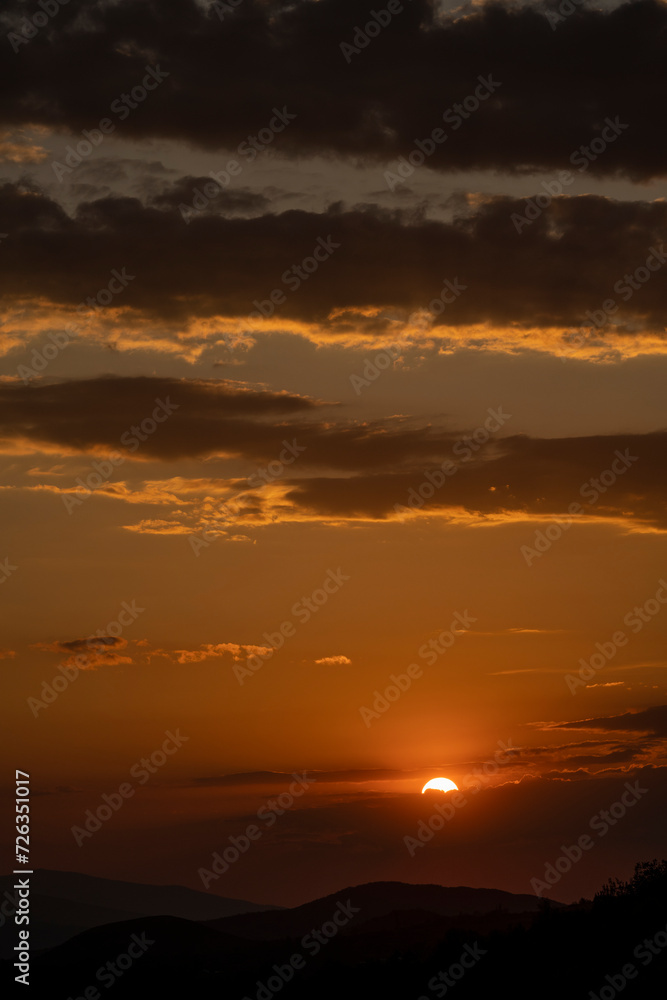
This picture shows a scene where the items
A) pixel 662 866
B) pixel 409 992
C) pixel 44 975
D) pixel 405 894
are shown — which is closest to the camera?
pixel 409 992

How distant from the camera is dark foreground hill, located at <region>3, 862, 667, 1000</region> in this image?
50031 millimetres

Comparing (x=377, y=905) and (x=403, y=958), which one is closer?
(x=403, y=958)

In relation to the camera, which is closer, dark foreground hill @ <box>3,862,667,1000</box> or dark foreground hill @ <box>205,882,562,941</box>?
dark foreground hill @ <box>3,862,667,1000</box>

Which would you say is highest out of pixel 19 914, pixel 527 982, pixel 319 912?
pixel 319 912

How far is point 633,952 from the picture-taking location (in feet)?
163

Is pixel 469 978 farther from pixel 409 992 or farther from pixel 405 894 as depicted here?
pixel 405 894

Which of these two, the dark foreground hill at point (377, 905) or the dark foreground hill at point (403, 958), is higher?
the dark foreground hill at point (377, 905)

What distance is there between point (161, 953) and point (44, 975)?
551 inches

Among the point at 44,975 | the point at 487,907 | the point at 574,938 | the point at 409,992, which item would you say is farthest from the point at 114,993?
the point at 487,907

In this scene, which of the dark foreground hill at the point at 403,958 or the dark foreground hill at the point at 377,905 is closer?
the dark foreground hill at the point at 403,958

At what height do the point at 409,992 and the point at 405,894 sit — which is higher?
the point at 405,894

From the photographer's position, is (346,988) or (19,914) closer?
(19,914)

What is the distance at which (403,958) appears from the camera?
6253 cm

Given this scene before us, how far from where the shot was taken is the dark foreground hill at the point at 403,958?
5003 centimetres
